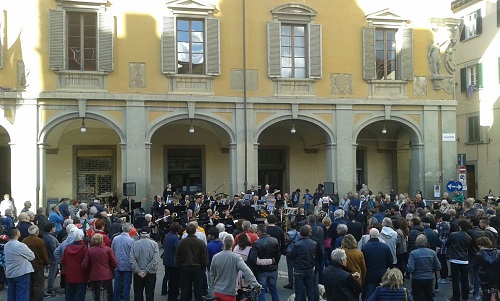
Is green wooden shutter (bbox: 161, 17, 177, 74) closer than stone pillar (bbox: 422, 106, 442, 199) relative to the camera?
Yes

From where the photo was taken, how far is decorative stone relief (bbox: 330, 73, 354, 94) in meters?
23.5

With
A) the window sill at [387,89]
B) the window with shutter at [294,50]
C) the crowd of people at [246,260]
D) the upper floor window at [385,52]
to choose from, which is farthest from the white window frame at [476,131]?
the crowd of people at [246,260]

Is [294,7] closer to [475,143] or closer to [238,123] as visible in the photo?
[238,123]

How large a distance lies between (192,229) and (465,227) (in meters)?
5.09

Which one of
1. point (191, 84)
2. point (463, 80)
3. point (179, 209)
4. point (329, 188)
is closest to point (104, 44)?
point (191, 84)

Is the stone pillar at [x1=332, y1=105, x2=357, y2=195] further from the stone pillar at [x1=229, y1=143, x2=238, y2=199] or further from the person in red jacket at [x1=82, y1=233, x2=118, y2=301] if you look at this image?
the person in red jacket at [x1=82, y1=233, x2=118, y2=301]

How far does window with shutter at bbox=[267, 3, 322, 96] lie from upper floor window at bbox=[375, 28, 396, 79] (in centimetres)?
266

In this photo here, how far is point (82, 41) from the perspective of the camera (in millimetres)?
21438

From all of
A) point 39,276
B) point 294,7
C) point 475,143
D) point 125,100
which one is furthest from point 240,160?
point 475,143

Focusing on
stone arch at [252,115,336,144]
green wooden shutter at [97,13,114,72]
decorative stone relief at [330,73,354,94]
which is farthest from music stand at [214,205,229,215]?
decorative stone relief at [330,73,354,94]

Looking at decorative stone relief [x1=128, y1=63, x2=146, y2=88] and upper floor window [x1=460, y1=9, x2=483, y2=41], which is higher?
upper floor window [x1=460, y1=9, x2=483, y2=41]

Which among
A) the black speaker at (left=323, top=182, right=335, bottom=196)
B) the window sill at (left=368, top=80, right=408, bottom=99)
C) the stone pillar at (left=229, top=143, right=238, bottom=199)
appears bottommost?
the black speaker at (left=323, top=182, right=335, bottom=196)

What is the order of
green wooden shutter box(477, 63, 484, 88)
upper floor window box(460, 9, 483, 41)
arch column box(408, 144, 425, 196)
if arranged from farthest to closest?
upper floor window box(460, 9, 483, 41), green wooden shutter box(477, 63, 484, 88), arch column box(408, 144, 425, 196)

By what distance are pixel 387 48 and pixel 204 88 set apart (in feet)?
25.7
